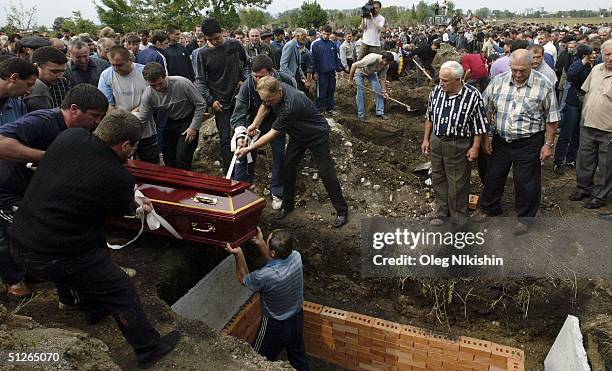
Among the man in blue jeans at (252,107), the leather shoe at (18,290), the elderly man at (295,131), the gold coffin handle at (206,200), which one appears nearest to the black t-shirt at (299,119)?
the elderly man at (295,131)

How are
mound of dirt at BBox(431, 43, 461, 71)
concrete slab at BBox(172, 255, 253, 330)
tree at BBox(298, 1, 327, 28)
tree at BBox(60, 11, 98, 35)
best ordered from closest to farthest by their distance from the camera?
1. concrete slab at BBox(172, 255, 253, 330)
2. mound of dirt at BBox(431, 43, 461, 71)
3. tree at BBox(60, 11, 98, 35)
4. tree at BBox(298, 1, 327, 28)

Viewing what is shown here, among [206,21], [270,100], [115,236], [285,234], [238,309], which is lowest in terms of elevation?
[238,309]

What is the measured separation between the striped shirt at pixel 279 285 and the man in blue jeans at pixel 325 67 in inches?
195

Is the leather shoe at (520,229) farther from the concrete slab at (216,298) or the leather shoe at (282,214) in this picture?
the concrete slab at (216,298)

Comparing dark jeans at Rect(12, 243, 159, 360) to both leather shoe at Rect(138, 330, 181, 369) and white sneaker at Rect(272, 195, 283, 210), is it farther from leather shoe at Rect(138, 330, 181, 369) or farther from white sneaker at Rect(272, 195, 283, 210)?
white sneaker at Rect(272, 195, 283, 210)

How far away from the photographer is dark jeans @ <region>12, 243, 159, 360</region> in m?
2.50

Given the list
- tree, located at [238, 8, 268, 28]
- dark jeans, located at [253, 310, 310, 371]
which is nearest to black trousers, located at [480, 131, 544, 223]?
dark jeans, located at [253, 310, 310, 371]

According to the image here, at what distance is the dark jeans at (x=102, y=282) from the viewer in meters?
2.50

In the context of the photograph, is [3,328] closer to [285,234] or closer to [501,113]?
[285,234]

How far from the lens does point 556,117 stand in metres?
3.89

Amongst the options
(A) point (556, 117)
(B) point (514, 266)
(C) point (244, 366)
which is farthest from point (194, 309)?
(A) point (556, 117)

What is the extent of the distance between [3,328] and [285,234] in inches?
72.3

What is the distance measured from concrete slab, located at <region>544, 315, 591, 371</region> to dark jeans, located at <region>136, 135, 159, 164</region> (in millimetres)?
4242

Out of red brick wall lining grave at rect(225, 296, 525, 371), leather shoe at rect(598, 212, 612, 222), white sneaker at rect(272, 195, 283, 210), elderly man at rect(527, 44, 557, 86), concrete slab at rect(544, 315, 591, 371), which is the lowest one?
red brick wall lining grave at rect(225, 296, 525, 371)
